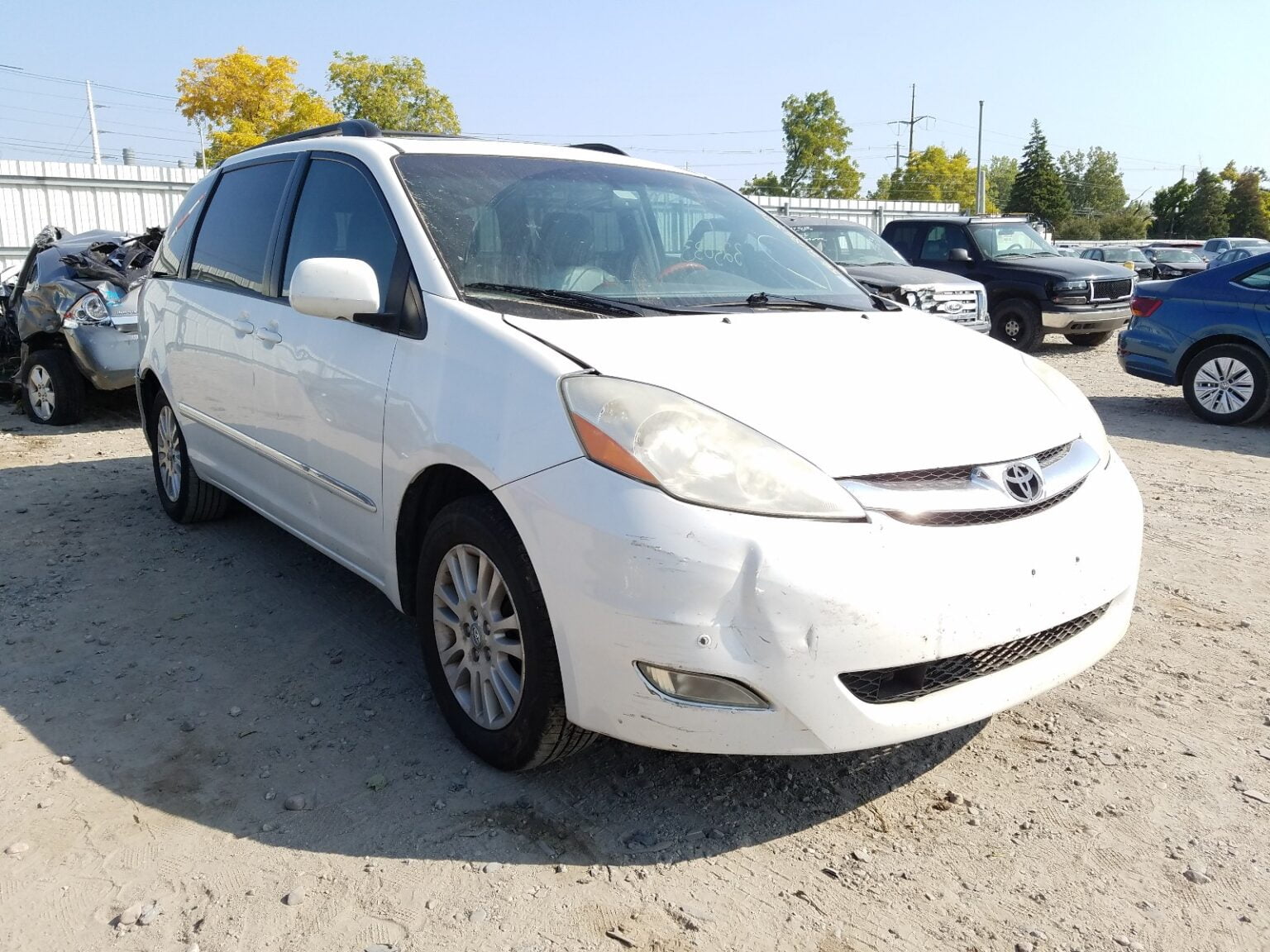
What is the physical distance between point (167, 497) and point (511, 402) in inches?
147

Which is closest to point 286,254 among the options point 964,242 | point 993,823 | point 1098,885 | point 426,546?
point 426,546

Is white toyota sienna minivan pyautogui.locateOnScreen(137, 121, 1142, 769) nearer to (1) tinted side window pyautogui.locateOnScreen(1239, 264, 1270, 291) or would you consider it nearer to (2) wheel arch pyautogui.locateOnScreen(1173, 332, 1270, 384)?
(2) wheel arch pyautogui.locateOnScreen(1173, 332, 1270, 384)

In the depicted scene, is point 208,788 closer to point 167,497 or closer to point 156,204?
point 167,497

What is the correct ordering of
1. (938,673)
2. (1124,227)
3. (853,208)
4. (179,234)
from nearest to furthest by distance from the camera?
(938,673) < (179,234) < (853,208) < (1124,227)

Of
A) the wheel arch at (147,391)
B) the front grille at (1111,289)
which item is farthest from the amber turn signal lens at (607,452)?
the front grille at (1111,289)

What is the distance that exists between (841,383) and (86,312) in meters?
7.66

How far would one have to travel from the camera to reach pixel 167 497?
566cm

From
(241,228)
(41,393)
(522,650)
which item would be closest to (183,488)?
(241,228)

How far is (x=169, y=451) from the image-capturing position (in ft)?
18.2

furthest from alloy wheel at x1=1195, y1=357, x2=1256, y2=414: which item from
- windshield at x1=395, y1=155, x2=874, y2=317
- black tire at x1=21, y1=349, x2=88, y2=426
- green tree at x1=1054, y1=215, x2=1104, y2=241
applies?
green tree at x1=1054, y1=215, x2=1104, y2=241

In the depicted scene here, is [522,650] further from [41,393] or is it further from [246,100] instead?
[246,100]

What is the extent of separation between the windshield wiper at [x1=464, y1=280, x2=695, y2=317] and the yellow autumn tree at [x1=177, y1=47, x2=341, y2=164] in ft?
135

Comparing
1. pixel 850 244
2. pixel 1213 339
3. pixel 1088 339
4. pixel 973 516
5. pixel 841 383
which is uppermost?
pixel 850 244

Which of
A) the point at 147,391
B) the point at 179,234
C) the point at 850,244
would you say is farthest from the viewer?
the point at 850,244
